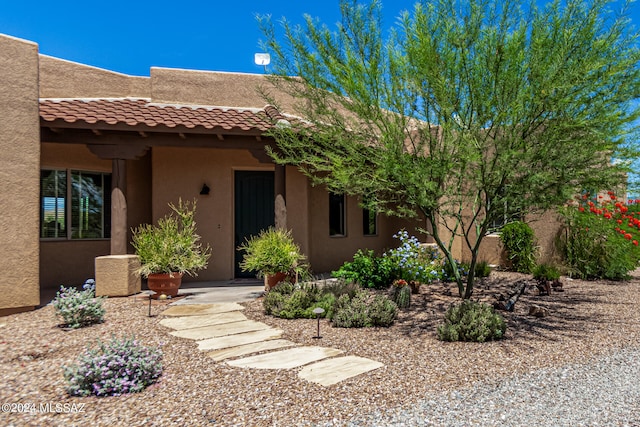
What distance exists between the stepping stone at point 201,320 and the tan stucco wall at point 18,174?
2.53 metres

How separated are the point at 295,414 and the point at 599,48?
5.22m

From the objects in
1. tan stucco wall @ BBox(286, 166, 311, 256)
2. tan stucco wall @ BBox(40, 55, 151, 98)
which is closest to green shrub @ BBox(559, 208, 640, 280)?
tan stucco wall @ BBox(286, 166, 311, 256)

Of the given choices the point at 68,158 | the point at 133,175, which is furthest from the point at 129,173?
the point at 68,158

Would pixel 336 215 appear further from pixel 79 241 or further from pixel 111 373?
pixel 111 373

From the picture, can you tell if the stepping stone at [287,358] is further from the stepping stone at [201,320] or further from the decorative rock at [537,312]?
the decorative rock at [537,312]

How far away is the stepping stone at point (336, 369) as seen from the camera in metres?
3.67

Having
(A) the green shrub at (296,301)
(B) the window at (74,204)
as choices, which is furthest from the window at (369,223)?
(B) the window at (74,204)

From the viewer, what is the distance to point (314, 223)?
10.7 m

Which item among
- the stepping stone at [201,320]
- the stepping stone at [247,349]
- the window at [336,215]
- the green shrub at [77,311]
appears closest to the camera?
the stepping stone at [247,349]

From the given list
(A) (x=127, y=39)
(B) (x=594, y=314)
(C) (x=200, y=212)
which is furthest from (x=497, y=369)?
(A) (x=127, y=39)

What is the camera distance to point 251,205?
981 centimetres

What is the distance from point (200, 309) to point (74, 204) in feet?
16.0

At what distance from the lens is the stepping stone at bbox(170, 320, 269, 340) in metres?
5.13

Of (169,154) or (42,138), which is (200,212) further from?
(42,138)
